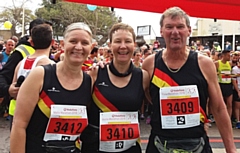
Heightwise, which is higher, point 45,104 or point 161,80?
point 161,80

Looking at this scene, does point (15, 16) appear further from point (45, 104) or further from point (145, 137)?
point (45, 104)

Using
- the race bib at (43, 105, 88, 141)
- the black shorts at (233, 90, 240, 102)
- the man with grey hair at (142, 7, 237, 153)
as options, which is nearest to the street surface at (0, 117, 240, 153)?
the black shorts at (233, 90, 240, 102)

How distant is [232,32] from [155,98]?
2939cm

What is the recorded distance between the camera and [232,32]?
2944 centimetres

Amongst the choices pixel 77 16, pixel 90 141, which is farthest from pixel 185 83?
pixel 77 16

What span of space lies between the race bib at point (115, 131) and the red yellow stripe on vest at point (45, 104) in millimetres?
494

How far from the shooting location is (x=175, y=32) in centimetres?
249

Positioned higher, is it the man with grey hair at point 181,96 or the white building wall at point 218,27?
the white building wall at point 218,27

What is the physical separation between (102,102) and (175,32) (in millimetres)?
860

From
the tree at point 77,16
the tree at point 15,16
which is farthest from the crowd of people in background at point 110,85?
the tree at point 15,16

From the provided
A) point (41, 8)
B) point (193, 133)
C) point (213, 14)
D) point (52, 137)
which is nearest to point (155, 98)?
point (193, 133)

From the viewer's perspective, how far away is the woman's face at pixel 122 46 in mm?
2531

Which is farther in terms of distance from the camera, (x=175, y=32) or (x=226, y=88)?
(x=226, y=88)

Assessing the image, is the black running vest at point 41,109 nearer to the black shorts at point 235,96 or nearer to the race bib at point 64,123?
the race bib at point 64,123
